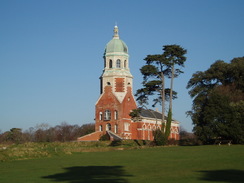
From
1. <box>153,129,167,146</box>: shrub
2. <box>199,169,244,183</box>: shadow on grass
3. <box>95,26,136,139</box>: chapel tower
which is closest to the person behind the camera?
<box>199,169,244,183</box>: shadow on grass

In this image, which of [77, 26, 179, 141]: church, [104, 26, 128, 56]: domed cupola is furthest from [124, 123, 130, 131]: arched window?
[104, 26, 128, 56]: domed cupola

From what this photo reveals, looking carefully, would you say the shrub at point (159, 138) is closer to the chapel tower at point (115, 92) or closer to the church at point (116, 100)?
the church at point (116, 100)

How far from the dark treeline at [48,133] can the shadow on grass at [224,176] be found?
77.4m

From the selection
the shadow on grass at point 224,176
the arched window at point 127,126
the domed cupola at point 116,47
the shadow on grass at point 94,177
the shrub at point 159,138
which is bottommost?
the shadow on grass at point 94,177

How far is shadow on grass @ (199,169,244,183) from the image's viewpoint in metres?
14.0

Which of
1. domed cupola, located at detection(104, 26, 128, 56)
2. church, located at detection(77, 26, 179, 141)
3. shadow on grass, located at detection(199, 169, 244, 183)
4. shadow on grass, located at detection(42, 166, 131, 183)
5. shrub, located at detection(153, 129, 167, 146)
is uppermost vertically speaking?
domed cupola, located at detection(104, 26, 128, 56)

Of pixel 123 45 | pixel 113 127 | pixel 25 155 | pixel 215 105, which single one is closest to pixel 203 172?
pixel 25 155

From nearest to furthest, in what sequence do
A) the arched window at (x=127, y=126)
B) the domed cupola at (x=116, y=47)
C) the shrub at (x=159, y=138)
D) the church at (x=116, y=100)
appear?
the shrub at (x=159, y=138)
the arched window at (x=127, y=126)
the church at (x=116, y=100)
the domed cupola at (x=116, y=47)

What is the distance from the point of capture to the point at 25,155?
105 ft

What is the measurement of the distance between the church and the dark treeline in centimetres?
2314

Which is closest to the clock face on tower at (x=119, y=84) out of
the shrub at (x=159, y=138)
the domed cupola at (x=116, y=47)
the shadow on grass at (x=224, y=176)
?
the domed cupola at (x=116, y=47)

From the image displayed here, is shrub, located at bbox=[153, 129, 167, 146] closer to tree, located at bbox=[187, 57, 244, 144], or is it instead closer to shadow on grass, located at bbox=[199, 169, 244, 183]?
tree, located at bbox=[187, 57, 244, 144]

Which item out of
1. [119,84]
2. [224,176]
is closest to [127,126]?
[119,84]

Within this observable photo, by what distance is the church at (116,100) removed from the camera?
71250 millimetres
